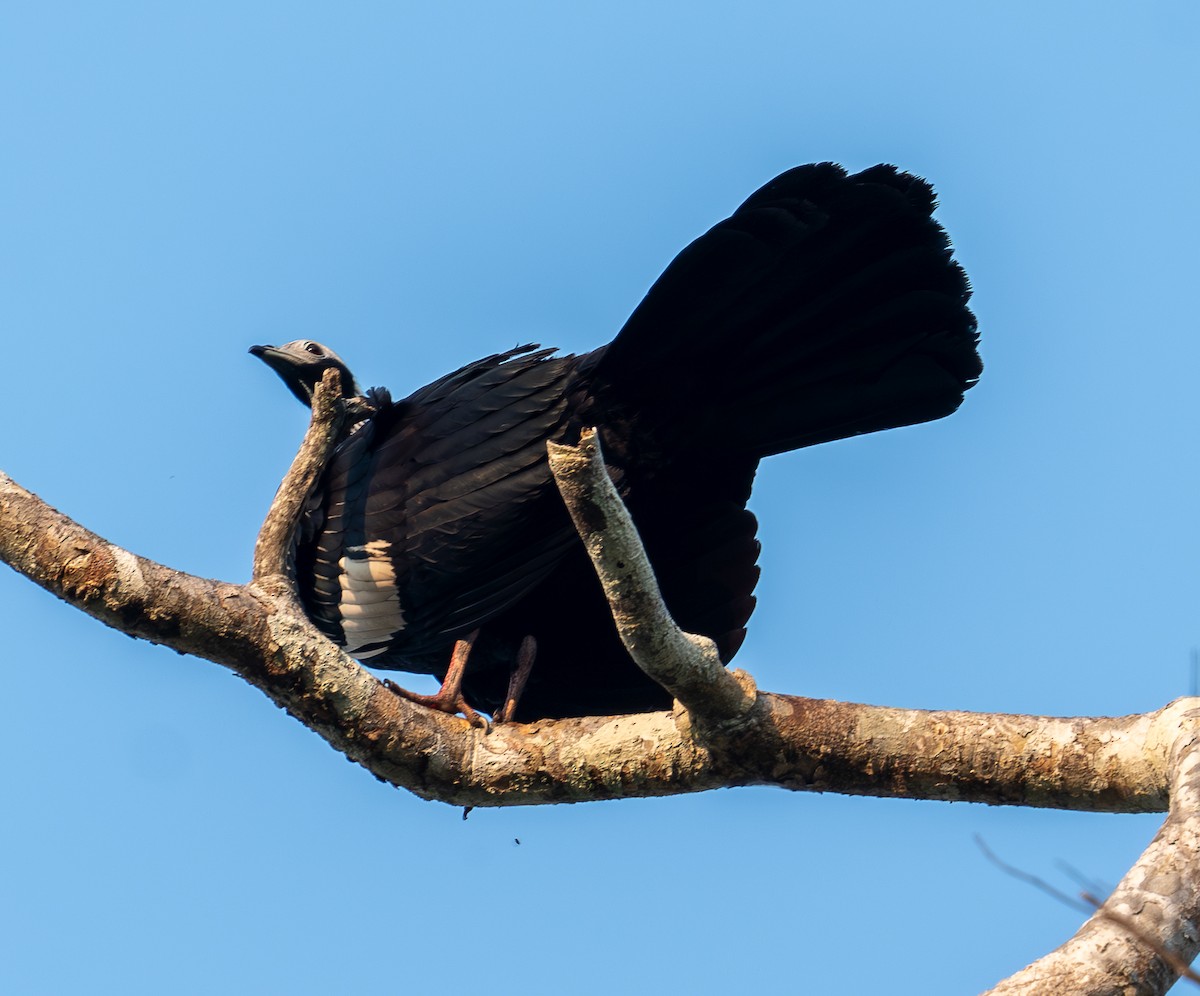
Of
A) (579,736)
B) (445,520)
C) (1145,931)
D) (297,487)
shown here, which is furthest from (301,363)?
(1145,931)

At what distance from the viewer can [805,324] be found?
4.93 metres

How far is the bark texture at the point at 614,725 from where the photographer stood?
3.31m

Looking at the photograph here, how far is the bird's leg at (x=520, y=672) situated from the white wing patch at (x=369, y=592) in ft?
1.51

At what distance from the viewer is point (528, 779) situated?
392 centimetres

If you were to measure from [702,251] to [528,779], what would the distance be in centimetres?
184

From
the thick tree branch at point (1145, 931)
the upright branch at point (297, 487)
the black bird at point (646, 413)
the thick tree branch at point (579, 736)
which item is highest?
the black bird at point (646, 413)

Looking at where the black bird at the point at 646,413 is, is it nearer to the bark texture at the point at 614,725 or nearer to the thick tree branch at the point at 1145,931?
the bark texture at the point at 614,725

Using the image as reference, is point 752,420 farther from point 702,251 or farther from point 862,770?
point 862,770

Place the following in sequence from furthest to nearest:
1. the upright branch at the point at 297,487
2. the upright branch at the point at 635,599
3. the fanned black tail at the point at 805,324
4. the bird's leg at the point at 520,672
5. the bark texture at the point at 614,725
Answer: the bird's leg at the point at 520,672
the fanned black tail at the point at 805,324
the upright branch at the point at 297,487
the bark texture at the point at 614,725
the upright branch at the point at 635,599

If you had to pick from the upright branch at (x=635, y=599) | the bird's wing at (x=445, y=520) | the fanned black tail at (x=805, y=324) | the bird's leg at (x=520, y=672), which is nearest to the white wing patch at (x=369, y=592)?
the bird's wing at (x=445, y=520)

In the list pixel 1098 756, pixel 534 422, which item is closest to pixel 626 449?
pixel 534 422

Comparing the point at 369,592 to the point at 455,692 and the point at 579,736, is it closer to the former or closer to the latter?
the point at 455,692

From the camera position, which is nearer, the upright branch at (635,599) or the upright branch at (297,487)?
the upright branch at (635,599)

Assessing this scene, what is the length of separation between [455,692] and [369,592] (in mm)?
567
